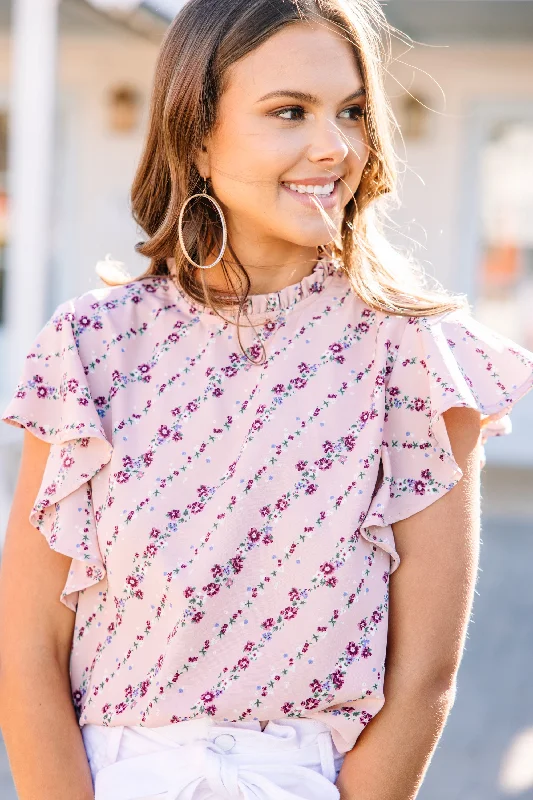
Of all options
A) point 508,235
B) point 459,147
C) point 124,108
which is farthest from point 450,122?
point 124,108

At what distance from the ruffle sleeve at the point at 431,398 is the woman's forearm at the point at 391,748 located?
215mm

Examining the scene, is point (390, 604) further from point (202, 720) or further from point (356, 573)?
point (202, 720)

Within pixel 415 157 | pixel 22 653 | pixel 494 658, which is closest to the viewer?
pixel 22 653

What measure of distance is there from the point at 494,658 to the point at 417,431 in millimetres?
3543

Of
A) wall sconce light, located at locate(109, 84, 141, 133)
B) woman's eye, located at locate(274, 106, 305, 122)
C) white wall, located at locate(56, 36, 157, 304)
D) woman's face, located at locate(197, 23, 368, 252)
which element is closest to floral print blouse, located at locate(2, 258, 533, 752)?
woman's face, located at locate(197, 23, 368, 252)

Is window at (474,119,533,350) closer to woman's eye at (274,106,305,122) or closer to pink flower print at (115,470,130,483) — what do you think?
woman's eye at (274,106,305,122)

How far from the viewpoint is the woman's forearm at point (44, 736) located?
5.44ft

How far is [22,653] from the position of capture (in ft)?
5.58

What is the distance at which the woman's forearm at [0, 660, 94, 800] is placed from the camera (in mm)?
1658

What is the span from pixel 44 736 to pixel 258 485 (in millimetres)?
518

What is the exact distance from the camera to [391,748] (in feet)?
5.27

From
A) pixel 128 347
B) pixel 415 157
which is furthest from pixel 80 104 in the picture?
pixel 128 347

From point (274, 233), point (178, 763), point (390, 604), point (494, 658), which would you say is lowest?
point (494, 658)

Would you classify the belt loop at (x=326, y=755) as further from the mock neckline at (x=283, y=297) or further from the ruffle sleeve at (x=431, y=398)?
the mock neckline at (x=283, y=297)
